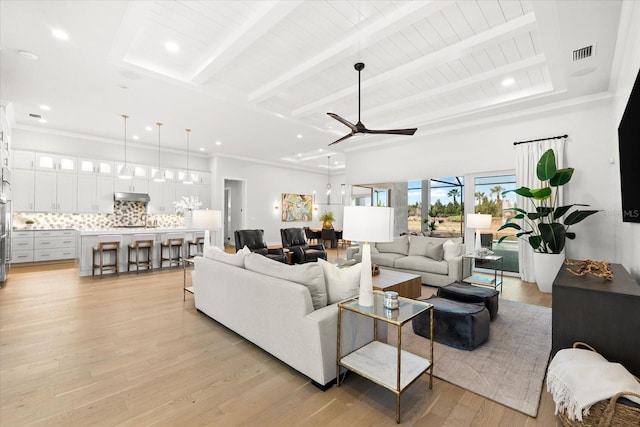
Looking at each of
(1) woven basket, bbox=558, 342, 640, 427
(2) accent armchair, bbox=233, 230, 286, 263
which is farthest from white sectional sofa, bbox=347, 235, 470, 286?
(1) woven basket, bbox=558, 342, 640, 427

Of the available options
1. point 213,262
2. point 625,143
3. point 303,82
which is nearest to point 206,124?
point 303,82

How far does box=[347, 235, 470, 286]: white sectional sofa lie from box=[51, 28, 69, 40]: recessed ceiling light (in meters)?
Result: 5.18

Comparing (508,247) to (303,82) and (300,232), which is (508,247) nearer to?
(300,232)

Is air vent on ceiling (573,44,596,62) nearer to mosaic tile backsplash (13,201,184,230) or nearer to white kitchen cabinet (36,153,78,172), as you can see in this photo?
mosaic tile backsplash (13,201,184,230)

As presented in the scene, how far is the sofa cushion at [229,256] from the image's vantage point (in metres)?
3.13

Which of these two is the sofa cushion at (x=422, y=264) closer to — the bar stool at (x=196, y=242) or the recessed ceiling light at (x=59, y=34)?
the bar stool at (x=196, y=242)

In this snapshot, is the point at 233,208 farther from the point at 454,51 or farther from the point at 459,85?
the point at 454,51

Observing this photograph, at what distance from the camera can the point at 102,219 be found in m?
7.97

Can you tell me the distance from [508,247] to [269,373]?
5.56 meters

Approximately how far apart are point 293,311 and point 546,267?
448 centimetres

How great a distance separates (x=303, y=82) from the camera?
4.72m

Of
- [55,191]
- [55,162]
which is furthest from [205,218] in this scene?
[55,162]

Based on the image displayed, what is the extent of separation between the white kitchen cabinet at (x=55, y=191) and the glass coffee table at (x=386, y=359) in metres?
8.23

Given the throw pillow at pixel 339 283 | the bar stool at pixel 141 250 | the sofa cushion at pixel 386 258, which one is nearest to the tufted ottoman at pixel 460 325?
the throw pillow at pixel 339 283
